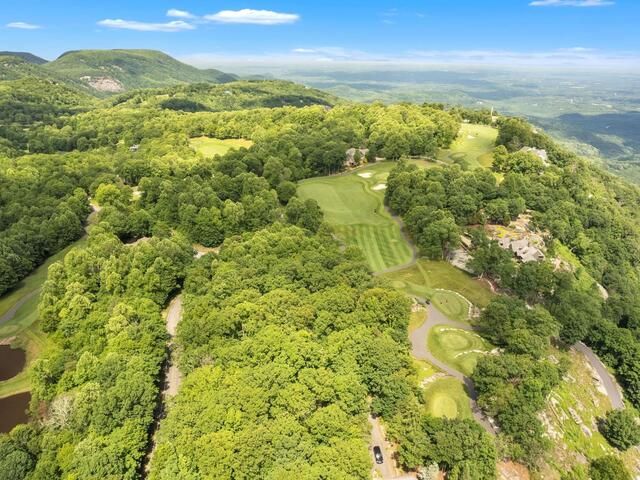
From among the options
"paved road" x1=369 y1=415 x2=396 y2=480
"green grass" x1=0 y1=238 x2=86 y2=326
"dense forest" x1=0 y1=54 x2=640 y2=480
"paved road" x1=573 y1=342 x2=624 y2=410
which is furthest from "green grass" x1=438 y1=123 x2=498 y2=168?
"green grass" x1=0 y1=238 x2=86 y2=326

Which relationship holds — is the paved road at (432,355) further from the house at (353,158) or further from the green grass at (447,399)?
the house at (353,158)

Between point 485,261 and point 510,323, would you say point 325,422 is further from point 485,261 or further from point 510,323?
point 485,261

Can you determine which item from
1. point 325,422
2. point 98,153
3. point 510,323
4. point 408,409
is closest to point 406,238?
point 510,323

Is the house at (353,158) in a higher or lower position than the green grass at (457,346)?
higher

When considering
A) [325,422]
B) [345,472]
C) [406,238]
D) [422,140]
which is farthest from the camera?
[422,140]

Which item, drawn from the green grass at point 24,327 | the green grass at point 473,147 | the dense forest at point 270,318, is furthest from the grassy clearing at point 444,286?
the green grass at point 24,327

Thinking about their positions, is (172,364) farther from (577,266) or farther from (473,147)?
(473,147)
